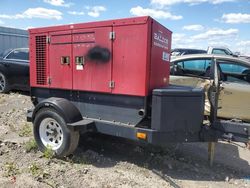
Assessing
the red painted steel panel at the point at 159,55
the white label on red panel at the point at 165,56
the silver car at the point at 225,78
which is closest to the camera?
the red painted steel panel at the point at 159,55

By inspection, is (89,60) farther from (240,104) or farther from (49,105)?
(240,104)

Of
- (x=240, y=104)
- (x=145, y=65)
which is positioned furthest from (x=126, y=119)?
(x=240, y=104)

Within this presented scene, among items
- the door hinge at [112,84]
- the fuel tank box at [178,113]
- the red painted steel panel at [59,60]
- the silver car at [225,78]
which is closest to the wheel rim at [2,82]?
the red painted steel panel at [59,60]

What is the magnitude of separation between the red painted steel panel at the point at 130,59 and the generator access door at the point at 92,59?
Result: 14 cm

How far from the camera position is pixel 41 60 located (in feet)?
18.2

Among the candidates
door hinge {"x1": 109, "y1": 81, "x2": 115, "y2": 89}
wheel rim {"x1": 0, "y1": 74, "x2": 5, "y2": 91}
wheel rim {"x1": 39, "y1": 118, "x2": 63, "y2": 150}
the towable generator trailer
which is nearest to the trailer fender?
the towable generator trailer

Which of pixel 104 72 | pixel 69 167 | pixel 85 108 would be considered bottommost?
pixel 69 167

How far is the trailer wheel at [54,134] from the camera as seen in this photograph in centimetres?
486

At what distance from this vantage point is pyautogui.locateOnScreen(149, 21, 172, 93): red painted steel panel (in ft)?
15.0

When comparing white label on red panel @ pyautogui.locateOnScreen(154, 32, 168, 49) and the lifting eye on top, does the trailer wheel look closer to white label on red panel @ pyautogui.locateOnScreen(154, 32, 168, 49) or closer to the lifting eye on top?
the lifting eye on top

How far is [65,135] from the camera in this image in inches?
191

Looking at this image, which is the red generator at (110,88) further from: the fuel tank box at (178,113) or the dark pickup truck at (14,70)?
the dark pickup truck at (14,70)

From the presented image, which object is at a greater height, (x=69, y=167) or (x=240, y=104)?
(x=240, y=104)

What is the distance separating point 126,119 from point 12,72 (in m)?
6.29
